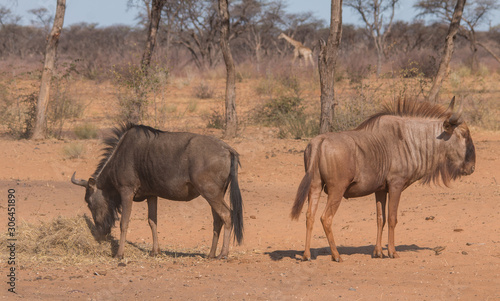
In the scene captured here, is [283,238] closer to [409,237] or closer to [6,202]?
[409,237]

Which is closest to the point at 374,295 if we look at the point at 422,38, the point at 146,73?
the point at 146,73

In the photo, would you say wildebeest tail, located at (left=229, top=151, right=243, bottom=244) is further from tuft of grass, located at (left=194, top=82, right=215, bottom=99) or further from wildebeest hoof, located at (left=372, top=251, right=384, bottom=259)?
tuft of grass, located at (left=194, top=82, right=215, bottom=99)

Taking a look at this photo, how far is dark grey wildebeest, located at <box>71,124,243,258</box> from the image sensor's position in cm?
671

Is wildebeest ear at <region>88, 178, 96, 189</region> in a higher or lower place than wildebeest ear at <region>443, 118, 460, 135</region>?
lower

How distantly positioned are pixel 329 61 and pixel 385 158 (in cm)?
782

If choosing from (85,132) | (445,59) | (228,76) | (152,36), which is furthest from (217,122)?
(445,59)

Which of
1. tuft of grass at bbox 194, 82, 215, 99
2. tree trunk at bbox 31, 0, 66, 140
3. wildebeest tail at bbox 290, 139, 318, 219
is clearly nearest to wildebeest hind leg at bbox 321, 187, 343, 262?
wildebeest tail at bbox 290, 139, 318, 219

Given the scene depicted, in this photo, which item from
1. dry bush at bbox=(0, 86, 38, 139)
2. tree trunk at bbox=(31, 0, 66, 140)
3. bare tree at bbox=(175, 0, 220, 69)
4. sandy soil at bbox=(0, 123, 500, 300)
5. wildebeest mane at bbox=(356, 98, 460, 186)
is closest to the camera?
sandy soil at bbox=(0, 123, 500, 300)

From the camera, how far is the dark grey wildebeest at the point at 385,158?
649 centimetres

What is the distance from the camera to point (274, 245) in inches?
322

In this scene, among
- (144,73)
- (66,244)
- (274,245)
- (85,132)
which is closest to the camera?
(66,244)

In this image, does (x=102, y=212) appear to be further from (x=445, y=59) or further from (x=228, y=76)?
(x=445, y=59)

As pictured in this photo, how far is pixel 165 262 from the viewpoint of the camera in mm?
6688

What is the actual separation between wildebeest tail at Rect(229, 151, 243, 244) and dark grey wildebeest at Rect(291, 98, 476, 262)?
2.41ft
